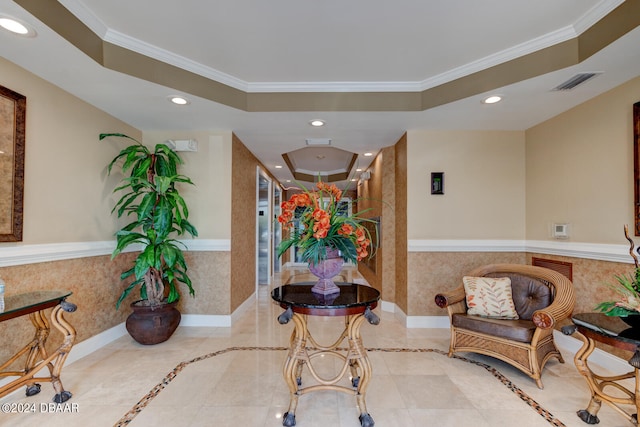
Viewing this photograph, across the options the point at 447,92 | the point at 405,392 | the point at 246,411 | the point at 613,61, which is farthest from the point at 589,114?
the point at 246,411

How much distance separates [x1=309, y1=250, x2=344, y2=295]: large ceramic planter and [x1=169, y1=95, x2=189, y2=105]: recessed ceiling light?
81.5 inches

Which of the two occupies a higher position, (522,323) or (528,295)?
(528,295)

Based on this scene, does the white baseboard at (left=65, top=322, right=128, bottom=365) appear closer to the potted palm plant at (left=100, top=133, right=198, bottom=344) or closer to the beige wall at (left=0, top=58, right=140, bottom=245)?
the potted palm plant at (left=100, top=133, right=198, bottom=344)

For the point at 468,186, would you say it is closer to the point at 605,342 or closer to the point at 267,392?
the point at 605,342

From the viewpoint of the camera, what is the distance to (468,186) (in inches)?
150

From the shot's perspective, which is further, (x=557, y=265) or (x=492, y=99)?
(x=557, y=265)

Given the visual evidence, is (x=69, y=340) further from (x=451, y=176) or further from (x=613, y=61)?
(x=613, y=61)

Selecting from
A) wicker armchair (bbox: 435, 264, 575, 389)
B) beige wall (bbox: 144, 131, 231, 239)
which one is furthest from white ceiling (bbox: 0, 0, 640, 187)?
wicker armchair (bbox: 435, 264, 575, 389)

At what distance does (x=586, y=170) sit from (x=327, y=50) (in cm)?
269

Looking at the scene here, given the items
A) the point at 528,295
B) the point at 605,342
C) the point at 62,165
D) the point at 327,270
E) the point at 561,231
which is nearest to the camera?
the point at 605,342

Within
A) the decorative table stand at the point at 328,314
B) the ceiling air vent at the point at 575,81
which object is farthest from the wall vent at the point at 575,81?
the decorative table stand at the point at 328,314

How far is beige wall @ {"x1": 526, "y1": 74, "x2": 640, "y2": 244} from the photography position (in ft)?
8.48

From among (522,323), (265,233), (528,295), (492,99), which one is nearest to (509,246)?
(528,295)

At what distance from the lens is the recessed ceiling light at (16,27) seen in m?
1.82
